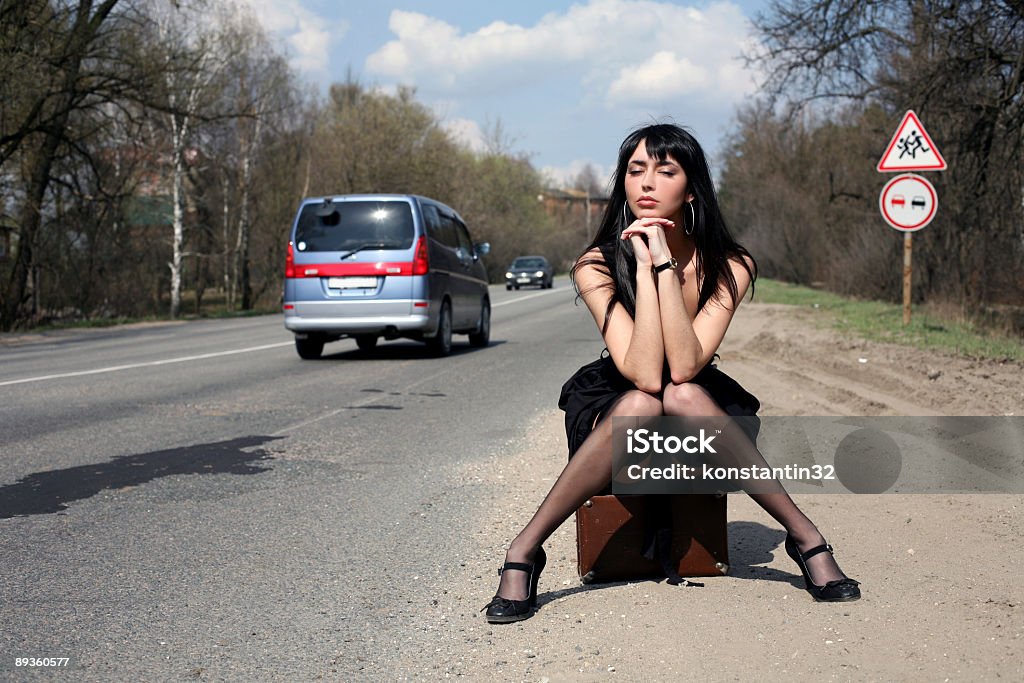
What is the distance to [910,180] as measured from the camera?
15.0 meters

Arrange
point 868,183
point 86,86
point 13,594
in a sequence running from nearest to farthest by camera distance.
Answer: point 13,594 < point 86,86 < point 868,183

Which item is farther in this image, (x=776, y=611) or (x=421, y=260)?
(x=421, y=260)

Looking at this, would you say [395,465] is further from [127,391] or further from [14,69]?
[14,69]

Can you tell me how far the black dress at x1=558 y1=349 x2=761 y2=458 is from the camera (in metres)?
3.91

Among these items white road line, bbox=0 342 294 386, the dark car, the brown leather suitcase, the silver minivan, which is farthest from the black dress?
the dark car

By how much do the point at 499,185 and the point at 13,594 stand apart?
78.7m

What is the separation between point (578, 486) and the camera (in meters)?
3.80

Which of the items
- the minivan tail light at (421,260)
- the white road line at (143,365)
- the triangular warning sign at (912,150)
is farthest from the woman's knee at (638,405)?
the triangular warning sign at (912,150)

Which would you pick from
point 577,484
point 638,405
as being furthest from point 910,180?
point 577,484

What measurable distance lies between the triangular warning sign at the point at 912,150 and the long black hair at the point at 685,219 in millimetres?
11967

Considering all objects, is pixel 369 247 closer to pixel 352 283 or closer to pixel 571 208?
pixel 352 283

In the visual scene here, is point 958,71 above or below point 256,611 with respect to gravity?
above

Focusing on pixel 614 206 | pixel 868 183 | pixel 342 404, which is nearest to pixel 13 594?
pixel 614 206

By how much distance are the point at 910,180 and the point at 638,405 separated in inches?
501
